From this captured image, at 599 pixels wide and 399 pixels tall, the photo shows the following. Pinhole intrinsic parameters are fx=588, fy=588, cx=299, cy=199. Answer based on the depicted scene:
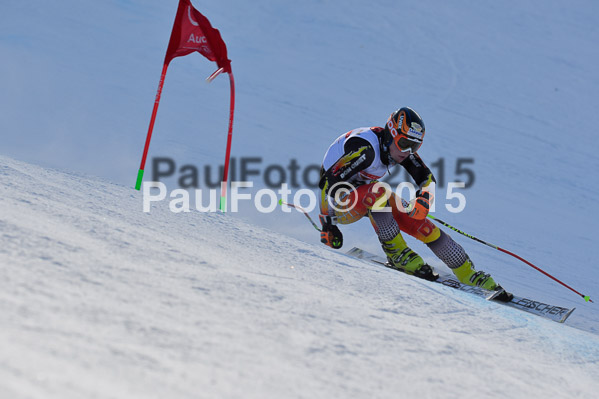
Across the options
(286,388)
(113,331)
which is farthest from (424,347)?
(113,331)

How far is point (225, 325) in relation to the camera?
2049 millimetres

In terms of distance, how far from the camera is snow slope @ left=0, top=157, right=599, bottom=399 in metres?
1.63

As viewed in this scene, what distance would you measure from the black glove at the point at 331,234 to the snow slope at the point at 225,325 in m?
0.98

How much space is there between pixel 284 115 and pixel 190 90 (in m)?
1.64

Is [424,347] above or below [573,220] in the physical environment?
below

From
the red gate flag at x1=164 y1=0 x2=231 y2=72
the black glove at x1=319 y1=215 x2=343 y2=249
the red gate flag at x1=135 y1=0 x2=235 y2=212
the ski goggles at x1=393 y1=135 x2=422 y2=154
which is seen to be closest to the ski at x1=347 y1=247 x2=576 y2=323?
the black glove at x1=319 y1=215 x2=343 y2=249

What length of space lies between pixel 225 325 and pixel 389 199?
8.48 feet

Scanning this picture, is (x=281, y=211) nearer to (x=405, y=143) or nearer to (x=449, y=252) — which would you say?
(x=405, y=143)

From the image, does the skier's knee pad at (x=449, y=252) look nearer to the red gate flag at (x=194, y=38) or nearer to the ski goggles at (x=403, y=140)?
the ski goggles at (x=403, y=140)

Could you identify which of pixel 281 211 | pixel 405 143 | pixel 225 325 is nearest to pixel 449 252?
pixel 405 143

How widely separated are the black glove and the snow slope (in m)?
0.98

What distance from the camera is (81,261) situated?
2.29 meters

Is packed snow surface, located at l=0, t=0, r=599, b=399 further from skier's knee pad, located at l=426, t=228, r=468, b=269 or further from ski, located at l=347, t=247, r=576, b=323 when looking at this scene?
skier's knee pad, located at l=426, t=228, r=468, b=269

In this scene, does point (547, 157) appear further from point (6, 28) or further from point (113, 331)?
point (6, 28)
